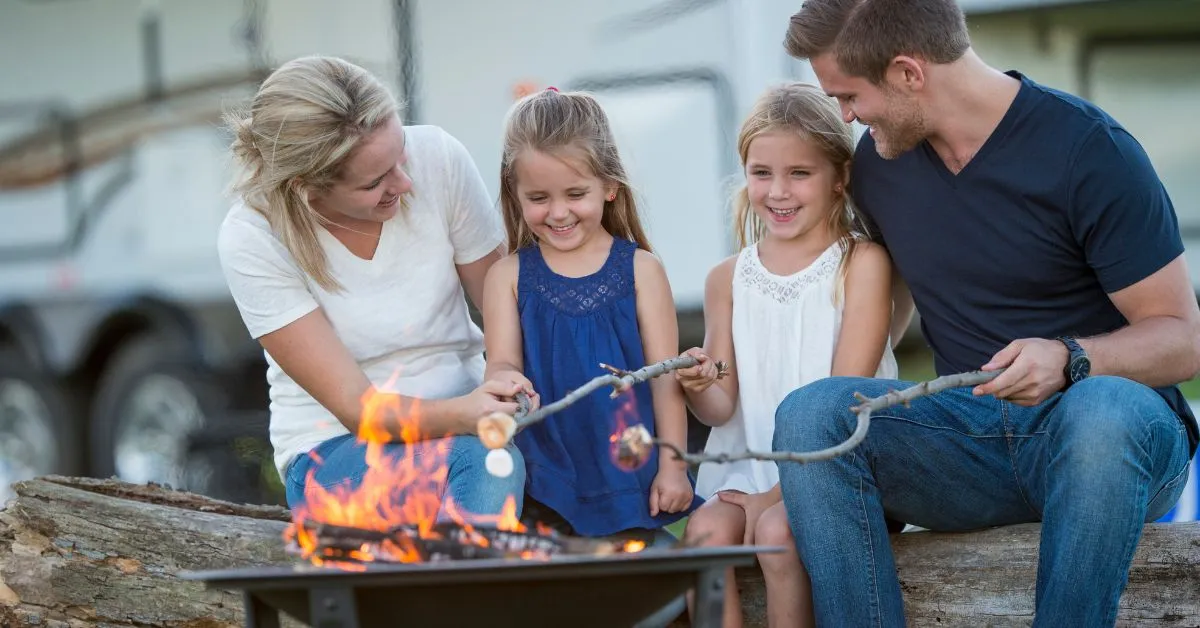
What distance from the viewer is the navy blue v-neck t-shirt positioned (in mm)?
2744

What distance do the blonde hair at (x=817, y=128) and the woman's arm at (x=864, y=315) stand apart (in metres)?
0.04

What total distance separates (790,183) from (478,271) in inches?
31.5

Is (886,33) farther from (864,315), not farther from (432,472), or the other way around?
(432,472)

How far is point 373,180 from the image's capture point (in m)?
3.08

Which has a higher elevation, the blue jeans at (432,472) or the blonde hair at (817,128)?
the blonde hair at (817,128)

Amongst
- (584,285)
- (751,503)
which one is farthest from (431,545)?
(584,285)

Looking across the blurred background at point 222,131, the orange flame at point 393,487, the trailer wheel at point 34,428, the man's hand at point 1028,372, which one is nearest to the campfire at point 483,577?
the orange flame at point 393,487

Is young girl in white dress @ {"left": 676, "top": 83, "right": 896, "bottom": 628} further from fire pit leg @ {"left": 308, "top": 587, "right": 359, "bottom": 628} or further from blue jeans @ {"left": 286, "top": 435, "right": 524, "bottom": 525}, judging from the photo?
fire pit leg @ {"left": 308, "top": 587, "right": 359, "bottom": 628}

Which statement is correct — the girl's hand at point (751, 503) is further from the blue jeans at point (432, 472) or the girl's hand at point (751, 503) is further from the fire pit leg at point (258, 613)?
the fire pit leg at point (258, 613)

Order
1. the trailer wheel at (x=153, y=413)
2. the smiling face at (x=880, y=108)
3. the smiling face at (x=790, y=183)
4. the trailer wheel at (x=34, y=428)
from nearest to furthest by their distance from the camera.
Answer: the smiling face at (x=880, y=108)
the smiling face at (x=790, y=183)
the trailer wheel at (x=153, y=413)
the trailer wheel at (x=34, y=428)

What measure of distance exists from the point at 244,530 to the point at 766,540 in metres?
1.20

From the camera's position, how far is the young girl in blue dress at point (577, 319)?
10.1ft

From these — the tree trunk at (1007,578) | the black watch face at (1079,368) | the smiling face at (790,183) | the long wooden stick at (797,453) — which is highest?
the smiling face at (790,183)

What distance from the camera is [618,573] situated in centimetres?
217
